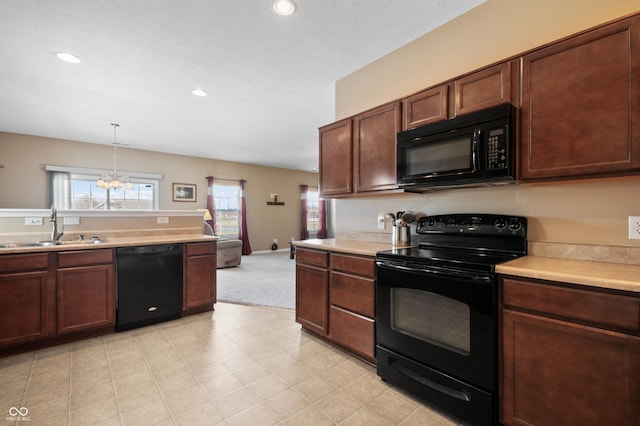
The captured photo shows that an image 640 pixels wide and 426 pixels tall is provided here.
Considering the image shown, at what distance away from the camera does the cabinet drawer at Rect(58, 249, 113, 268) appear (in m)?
2.63

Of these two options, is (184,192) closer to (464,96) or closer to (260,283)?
(260,283)

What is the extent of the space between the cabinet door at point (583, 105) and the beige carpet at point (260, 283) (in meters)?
3.08

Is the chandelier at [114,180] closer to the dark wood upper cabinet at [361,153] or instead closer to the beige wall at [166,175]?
the beige wall at [166,175]

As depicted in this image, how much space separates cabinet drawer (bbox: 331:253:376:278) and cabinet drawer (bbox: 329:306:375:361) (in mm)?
347

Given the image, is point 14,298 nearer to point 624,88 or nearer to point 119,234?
point 119,234

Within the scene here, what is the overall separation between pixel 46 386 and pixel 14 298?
37.7 inches

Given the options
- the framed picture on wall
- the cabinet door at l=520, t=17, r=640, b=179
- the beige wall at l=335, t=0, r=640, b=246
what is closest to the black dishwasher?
the beige wall at l=335, t=0, r=640, b=246

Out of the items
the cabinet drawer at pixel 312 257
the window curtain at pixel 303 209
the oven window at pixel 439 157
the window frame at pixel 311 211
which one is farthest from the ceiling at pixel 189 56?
the window frame at pixel 311 211

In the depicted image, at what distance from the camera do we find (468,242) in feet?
6.75

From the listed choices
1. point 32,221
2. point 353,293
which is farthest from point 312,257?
point 32,221

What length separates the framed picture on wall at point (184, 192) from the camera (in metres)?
7.04

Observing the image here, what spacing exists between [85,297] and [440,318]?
315 cm

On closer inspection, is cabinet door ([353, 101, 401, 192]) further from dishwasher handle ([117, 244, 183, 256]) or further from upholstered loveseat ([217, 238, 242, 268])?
upholstered loveseat ([217, 238, 242, 268])

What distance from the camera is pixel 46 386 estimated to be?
199 cm
